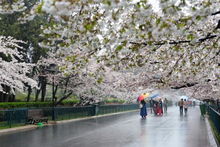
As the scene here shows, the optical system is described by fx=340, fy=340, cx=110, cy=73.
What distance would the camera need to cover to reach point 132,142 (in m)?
13.5

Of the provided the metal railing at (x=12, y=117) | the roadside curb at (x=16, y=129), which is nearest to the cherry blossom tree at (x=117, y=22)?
the roadside curb at (x=16, y=129)

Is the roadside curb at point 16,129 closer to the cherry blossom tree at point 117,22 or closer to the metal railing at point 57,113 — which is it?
the metal railing at point 57,113

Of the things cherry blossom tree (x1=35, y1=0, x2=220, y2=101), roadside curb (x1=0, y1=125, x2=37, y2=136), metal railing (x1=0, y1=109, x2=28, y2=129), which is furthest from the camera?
metal railing (x1=0, y1=109, x2=28, y2=129)

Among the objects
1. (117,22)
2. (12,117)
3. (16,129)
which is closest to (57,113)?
(12,117)

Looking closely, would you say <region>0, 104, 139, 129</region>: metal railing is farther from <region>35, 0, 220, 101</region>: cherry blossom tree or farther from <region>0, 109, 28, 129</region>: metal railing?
<region>35, 0, 220, 101</region>: cherry blossom tree

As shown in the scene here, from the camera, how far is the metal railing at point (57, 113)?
2111 centimetres

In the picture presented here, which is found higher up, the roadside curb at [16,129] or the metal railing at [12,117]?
the metal railing at [12,117]

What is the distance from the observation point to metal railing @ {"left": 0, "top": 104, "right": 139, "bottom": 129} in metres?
21.1

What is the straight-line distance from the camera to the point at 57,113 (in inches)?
1097

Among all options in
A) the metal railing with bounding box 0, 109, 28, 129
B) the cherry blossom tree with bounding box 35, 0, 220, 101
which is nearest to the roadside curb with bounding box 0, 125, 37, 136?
the metal railing with bounding box 0, 109, 28, 129

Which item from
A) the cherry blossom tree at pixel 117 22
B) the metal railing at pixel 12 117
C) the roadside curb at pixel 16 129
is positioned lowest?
the roadside curb at pixel 16 129

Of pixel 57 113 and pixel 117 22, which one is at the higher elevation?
pixel 117 22

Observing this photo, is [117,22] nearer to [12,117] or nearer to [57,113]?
[12,117]

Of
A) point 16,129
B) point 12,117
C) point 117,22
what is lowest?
point 16,129
